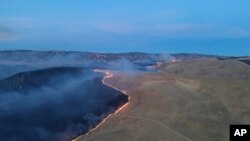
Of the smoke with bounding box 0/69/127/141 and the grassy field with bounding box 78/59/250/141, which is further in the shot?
the smoke with bounding box 0/69/127/141

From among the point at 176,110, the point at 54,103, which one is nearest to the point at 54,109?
the point at 54,103

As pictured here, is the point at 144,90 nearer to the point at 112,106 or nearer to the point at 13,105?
the point at 112,106

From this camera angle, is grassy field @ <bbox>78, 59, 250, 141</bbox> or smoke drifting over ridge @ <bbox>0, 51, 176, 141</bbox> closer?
grassy field @ <bbox>78, 59, 250, 141</bbox>

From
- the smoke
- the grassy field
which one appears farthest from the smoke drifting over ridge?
the grassy field

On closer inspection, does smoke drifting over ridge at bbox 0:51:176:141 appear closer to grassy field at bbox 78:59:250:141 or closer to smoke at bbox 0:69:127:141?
smoke at bbox 0:69:127:141

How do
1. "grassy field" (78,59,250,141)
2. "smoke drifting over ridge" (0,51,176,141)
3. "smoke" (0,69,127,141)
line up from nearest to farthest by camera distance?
"grassy field" (78,59,250,141) → "smoke" (0,69,127,141) → "smoke drifting over ridge" (0,51,176,141)

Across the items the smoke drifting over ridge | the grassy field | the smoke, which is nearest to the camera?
the grassy field

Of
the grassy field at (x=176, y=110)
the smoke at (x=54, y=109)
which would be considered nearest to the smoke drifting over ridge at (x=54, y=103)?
the smoke at (x=54, y=109)
